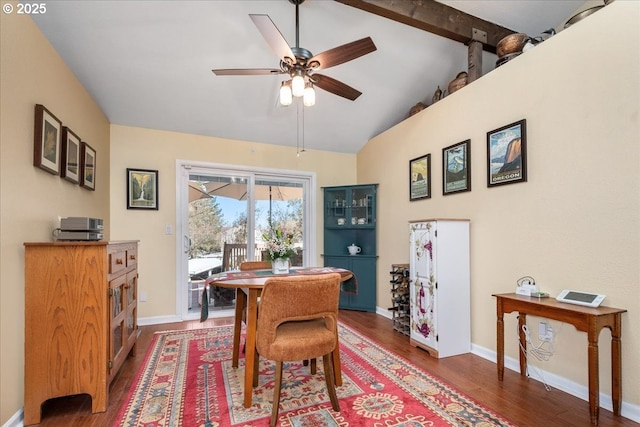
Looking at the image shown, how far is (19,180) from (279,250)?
1.76m

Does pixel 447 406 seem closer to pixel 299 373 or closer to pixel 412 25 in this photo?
pixel 299 373

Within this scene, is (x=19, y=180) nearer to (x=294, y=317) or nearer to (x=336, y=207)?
(x=294, y=317)

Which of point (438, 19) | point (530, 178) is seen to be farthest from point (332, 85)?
point (530, 178)

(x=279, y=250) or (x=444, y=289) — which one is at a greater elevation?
(x=279, y=250)

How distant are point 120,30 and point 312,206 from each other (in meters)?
3.11

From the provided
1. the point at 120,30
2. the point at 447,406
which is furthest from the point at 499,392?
the point at 120,30

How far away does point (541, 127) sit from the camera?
235 cm

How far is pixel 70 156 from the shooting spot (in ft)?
8.36

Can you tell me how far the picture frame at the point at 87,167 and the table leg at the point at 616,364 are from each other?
4258 mm

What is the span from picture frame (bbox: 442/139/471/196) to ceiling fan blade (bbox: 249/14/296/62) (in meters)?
1.91

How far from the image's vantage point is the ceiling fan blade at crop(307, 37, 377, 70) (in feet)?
→ 6.79

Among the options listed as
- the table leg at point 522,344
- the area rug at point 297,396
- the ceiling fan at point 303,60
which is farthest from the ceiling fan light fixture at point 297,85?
the table leg at point 522,344

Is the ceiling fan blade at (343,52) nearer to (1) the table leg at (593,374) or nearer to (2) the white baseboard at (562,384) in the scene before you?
(1) the table leg at (593,374)

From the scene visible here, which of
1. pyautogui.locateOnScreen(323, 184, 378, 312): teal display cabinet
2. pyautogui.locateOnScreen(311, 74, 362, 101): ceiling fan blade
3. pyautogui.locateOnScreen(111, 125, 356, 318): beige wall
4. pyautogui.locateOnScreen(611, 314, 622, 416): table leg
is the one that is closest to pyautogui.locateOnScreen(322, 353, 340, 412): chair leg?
pyautogui.locateOnScreen(611, 314, 622, 416): table leg
